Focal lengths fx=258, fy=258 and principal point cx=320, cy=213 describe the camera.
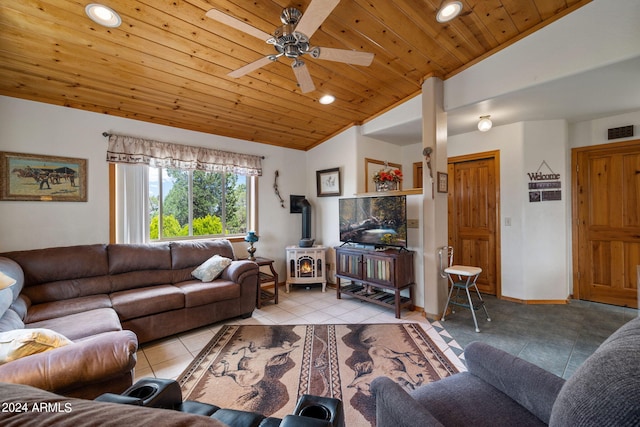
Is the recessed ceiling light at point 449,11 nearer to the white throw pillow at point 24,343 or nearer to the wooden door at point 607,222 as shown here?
the wooden door at point 607,222

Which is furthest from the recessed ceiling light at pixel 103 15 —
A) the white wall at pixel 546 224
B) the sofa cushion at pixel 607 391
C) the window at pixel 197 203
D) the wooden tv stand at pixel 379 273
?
the white wall at pixel 546 224

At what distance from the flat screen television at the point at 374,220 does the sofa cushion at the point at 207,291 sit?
1782 millimetres

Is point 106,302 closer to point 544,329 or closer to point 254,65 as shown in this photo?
point 254,65

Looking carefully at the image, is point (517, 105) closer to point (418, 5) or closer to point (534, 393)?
point (418, 5)

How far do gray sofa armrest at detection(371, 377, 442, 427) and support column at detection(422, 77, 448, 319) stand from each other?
2.30 metres

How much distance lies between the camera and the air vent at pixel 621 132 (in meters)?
3.18

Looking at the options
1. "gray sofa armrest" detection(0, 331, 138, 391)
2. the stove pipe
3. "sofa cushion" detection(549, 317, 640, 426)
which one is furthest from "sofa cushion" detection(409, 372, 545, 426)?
the stove pipe

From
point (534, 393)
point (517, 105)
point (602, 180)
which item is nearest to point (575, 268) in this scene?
point (602, 180)

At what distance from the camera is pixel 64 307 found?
2.26 metres

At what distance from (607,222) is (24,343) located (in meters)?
5.74

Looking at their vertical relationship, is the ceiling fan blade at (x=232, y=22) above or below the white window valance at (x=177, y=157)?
above

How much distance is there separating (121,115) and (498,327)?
5.03 meters

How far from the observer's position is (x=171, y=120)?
11.3 feet

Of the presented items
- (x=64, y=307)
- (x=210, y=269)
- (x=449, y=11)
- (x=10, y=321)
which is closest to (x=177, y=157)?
(x=210, y=269)
